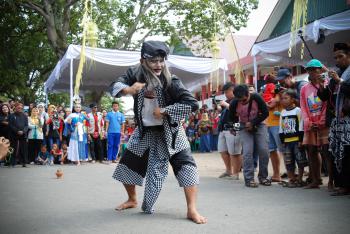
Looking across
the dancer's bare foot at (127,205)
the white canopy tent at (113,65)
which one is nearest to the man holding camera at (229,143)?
the dancer's bare foot at (127,205)

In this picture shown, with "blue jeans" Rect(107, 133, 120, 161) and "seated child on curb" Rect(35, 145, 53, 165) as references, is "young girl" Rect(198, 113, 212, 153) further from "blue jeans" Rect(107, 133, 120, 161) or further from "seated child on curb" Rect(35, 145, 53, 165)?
"seated child on curb" Rect(35, 145, 53, 165)

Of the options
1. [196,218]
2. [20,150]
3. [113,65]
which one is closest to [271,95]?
[196,218]

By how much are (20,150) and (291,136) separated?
8.13 m

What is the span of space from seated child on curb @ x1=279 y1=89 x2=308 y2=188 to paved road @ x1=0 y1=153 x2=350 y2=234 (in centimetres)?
36

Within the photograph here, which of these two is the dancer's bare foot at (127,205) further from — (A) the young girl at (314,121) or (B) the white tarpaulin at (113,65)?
(B) the white tarpaulin at (113,65)

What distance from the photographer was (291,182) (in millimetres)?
6602

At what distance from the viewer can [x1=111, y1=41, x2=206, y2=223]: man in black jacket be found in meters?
4.37

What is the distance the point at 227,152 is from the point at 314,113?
2.56 meters

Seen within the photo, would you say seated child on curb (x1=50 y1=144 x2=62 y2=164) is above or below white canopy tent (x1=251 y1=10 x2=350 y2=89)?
below

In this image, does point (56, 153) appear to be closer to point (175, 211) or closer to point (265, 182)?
point (265, 182)

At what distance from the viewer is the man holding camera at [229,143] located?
802 centimetres

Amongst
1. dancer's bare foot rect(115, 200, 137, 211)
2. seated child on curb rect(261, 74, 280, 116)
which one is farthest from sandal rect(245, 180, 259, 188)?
dancer's bare foot rect(115, 200, 137, 211)

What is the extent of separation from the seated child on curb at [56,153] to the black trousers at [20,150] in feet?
3.05

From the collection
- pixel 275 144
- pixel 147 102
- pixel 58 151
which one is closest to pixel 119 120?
pixel 58 151
